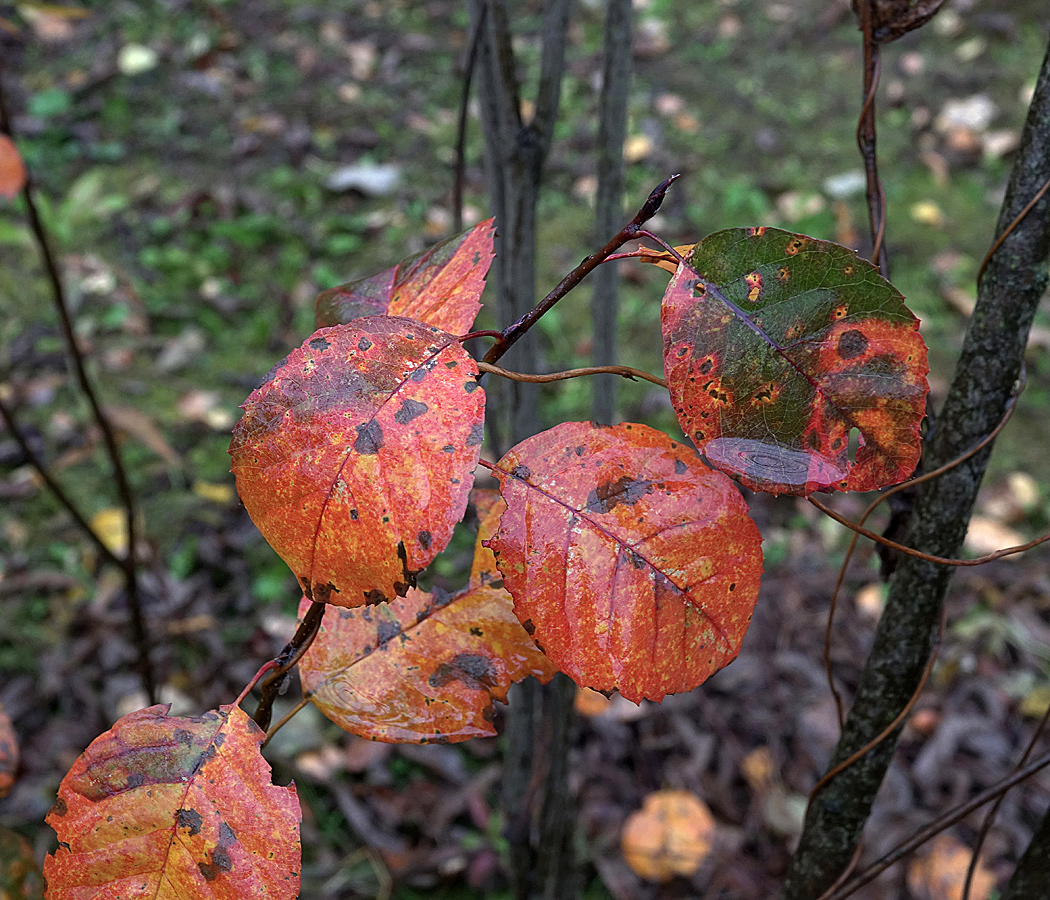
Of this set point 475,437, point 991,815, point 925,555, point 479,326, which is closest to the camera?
point 475,437

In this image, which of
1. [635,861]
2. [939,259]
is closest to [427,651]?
[635,861]

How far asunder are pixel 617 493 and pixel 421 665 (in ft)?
0.72

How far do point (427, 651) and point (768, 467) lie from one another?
0.29 m

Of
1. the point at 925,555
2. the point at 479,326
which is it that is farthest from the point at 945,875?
the point at 479,326

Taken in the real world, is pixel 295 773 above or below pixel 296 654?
below

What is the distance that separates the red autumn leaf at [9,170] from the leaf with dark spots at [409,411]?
33.7 inches

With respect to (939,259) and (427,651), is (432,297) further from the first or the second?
(939,259)

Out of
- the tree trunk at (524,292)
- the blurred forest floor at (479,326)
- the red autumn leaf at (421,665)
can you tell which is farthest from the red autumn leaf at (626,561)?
the blurred forest floor at (479,326)

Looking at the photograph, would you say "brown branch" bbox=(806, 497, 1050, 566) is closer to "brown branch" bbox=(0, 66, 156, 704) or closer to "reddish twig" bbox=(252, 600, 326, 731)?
"reddish twig" bbox=(252, 600, 326, 731)

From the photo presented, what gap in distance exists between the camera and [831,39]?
129 inches

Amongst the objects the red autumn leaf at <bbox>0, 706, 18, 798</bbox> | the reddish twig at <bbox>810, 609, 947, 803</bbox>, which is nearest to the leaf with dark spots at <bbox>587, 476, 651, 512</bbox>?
the reddish twig at <bbox>810, 609, 947, 803</bbox>

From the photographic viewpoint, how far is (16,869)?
0.79 meters

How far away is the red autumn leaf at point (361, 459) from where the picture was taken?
0.39 m

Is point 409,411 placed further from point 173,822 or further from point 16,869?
point 16,869
